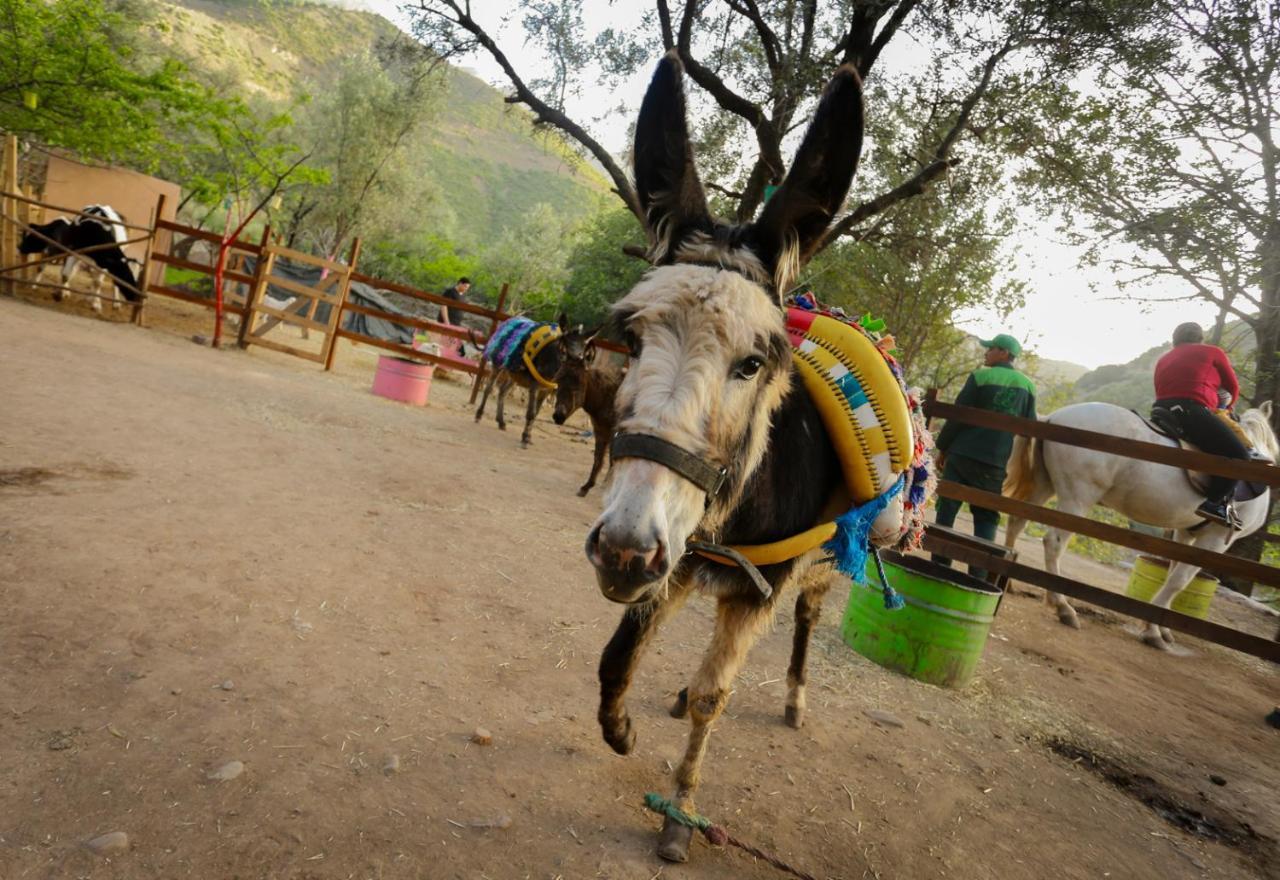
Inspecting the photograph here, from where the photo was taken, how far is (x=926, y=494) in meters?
3.16

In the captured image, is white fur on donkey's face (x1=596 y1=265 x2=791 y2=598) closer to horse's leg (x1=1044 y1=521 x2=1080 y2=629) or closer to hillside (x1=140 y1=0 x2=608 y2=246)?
horse's leg (x1=1044 y1=521 x2=1080 y2=629)

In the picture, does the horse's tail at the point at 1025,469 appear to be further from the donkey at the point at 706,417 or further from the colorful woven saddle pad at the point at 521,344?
the colorful woven saddle pad at the point at 521,344

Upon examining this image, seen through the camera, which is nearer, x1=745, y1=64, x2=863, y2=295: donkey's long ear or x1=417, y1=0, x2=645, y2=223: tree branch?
x1=745, y1=64, x2=863, y2=295: donkey's long ear

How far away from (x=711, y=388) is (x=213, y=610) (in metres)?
2.78

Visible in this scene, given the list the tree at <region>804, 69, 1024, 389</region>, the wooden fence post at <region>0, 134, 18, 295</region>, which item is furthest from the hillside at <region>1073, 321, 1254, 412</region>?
the wooden fence post at <region>0, 134, 18, 295</region>

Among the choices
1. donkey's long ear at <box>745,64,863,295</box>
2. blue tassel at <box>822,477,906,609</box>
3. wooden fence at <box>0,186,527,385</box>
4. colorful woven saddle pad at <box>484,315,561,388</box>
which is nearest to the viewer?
donkey's long ear at <box>745,64,863,295</box>

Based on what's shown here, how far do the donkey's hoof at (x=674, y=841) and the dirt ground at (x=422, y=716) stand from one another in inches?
1.8

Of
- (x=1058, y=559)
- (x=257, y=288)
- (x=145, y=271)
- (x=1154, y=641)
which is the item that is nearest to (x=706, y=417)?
(x=1058, y=559)

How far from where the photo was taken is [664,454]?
4.81ft

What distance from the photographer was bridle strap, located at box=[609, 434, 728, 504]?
147cm

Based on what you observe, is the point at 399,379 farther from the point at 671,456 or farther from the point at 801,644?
the point at 671,456

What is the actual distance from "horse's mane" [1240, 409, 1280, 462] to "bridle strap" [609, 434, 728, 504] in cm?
894

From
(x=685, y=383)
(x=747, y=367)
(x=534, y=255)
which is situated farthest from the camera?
A: (x=534, y=255)

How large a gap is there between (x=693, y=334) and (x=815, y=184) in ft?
2.40
